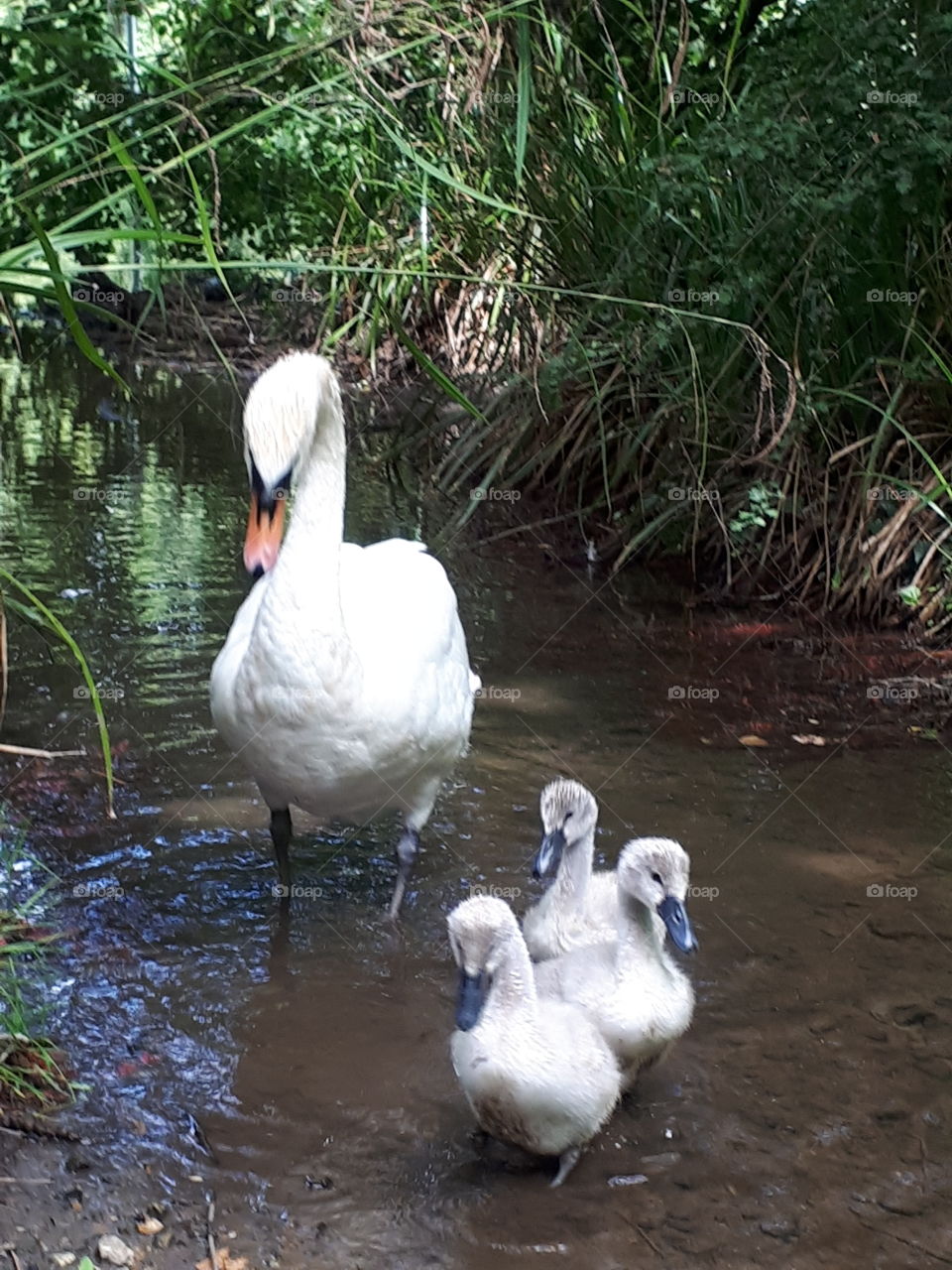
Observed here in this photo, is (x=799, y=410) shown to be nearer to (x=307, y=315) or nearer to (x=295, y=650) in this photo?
(x=295, y=650)

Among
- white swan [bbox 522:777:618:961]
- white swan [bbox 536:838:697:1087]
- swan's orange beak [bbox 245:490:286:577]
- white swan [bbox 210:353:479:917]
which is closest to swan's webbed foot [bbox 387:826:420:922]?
white swan [bbox 210:353:479:917]

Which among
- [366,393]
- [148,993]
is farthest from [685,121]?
[148,993]

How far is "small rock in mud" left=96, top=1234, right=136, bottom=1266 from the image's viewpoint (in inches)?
104

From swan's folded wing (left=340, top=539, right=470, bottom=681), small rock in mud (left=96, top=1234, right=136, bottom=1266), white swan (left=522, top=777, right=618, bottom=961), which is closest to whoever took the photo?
small rock in mud (left=96, top=1234, right=136, bottom=1266)

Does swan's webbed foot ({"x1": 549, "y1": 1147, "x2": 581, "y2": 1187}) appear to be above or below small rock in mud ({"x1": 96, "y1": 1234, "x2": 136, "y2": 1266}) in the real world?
below

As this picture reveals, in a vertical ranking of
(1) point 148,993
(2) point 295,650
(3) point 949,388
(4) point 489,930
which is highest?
(3) point 949,388

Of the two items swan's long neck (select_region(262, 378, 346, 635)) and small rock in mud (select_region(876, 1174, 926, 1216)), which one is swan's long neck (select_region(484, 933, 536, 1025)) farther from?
swan's long neck (select_region(262, 378, 346, 635))

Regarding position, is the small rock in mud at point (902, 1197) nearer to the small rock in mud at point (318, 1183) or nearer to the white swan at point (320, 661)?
the small rock in mud at point (318, 1183)

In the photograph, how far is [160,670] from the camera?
566 centimetres

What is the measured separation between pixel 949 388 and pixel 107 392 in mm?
7259

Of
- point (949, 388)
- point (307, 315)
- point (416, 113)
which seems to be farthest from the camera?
point (307, 315)

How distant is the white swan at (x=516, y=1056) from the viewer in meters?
2.93

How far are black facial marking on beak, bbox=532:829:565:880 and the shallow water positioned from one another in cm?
44

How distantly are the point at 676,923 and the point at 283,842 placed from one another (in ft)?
4.35
